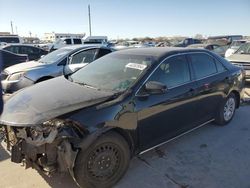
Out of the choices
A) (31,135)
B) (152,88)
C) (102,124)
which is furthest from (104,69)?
(31,135)

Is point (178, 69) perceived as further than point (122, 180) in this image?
Yes

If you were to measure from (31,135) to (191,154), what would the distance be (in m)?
2.37

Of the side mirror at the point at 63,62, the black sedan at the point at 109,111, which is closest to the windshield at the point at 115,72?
the black sedan at the point at 109,111

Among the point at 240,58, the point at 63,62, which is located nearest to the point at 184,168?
the point at 63,62

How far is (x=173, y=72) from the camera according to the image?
405 cm

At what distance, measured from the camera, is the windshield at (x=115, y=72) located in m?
3.67

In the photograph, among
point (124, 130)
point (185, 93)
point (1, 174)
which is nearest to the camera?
point (124, 130)

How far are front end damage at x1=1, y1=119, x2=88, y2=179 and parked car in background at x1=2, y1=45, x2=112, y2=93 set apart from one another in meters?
4.05

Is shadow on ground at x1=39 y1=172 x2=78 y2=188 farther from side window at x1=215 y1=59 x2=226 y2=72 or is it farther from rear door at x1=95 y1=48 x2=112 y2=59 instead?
rear door at x1=95 y1=48 x2=112 y2=59

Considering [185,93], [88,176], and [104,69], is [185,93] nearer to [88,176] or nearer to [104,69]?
[104,69]

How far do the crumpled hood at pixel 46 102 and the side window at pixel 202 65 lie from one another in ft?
5.72

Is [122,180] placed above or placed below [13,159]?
below

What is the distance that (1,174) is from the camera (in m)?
3.61

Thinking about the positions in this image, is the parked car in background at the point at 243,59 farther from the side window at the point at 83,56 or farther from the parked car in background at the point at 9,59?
the parked car in background at the point at 9,59
